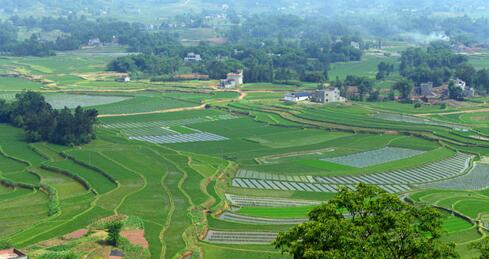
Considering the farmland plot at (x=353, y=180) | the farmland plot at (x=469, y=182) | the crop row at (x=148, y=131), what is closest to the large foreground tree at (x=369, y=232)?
the farmland plot at (x=353, y=180)

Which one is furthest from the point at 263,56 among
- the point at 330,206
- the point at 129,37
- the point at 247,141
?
the point at 330,206

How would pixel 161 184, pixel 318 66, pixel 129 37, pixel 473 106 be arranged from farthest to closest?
1. pixel 129 37
2. pixel 318 66
3. pixel 473 106
4. pixel 161 184

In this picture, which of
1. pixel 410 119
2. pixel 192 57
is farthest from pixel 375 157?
pixel 192 57

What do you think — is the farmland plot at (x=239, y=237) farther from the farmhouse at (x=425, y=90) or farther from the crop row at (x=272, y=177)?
the farmhouse at (x=425, y=90)

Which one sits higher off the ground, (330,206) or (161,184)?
(330,206)

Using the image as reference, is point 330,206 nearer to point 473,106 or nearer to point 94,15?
point 473,106

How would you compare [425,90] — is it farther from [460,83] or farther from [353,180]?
[353,180]

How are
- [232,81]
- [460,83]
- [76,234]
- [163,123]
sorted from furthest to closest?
[232,81], [460,83], [163,123], [76,234]
